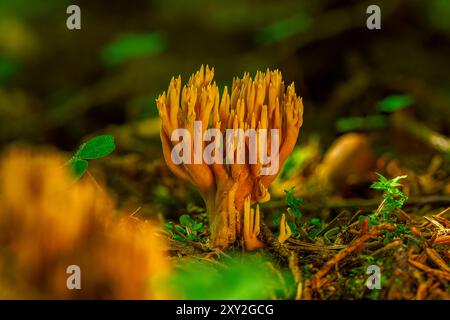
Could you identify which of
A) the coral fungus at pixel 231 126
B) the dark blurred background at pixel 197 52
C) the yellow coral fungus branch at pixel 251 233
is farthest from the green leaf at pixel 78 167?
the dark blurred background at pixel 197 52

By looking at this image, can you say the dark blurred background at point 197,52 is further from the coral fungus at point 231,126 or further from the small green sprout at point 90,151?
the coral fungus at point 231,126

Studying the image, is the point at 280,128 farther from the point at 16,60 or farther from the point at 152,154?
the point at 16,60

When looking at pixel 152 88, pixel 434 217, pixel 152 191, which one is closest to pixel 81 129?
pixel 152 88

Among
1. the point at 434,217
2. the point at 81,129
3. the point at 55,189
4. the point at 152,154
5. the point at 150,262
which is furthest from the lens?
the point at 81,129

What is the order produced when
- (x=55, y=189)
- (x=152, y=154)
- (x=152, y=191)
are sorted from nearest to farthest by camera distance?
(x=55, y=189)
(x=152, y=191)
(x=152, y=154)

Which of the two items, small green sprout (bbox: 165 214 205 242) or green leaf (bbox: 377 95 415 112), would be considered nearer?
small green sprout (bbox: 165 214 205 242)

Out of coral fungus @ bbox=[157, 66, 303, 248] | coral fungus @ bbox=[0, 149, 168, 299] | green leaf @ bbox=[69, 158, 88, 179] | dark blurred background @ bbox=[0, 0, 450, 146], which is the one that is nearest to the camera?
coral fungus @ bbox=[0, 149, 168, 299]

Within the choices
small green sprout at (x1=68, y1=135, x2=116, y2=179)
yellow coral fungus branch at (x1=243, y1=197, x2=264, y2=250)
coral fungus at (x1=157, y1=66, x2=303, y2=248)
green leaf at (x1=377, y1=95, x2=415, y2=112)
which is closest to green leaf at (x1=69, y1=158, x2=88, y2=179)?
small green sprout at (x1=68, y1=135, x2=116, y2=179)

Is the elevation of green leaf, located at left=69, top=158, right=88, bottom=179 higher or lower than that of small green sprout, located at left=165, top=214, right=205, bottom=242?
higher

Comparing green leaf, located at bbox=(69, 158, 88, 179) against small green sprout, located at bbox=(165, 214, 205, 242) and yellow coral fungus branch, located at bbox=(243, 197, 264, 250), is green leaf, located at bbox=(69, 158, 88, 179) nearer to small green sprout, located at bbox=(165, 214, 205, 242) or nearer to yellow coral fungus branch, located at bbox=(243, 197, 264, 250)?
small green sprout, located at bbox=(165, 214, 205, 242)
